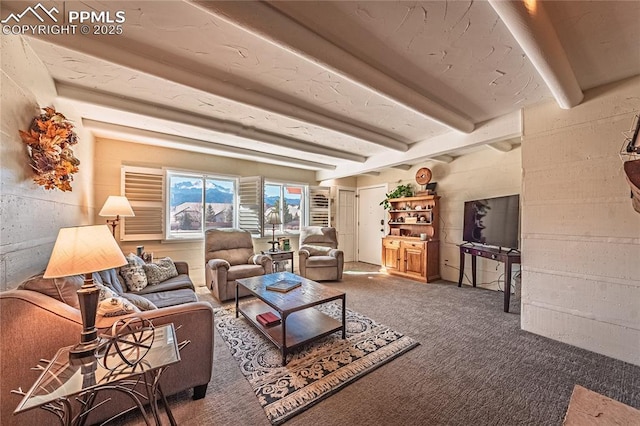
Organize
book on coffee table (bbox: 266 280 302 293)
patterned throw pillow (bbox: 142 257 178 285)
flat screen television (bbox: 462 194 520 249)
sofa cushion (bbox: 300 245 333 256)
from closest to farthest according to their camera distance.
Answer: book on coffee table (bbox: 266 280 302 293)
patterned throw pillow (bbox: 142 257 178 285)
flat screen television (bbox: 462 194 520 249)
sofa cushion (bbox: 300 245 333 256)

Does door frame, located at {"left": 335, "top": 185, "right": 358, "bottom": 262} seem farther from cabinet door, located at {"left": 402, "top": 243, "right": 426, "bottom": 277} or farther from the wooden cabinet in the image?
cabinet door, located at {"left": 402, "top": 243, "right": 426, "bottom": 277}

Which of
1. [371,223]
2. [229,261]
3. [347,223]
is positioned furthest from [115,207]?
[371,223]

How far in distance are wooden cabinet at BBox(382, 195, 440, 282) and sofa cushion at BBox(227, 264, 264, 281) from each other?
2.71 m

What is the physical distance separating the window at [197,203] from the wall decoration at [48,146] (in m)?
2.09

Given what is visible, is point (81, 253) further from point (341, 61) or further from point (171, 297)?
point (341, 61)

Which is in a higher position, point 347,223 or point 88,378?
point 347,223

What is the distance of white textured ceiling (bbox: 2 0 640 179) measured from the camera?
4.25 feet

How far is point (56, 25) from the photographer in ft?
4.55

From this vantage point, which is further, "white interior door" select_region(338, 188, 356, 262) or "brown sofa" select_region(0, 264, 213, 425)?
"white interior door" select_region(338, 188, 356, 262)

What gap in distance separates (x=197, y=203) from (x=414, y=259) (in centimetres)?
413

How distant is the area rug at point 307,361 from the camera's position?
61.2 inches

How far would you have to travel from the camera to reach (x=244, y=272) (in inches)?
128

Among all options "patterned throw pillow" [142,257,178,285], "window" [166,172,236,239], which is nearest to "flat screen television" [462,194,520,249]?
"window" [166,172,236,239]

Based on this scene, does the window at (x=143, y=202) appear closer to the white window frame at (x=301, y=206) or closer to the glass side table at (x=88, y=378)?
the white window frame at (x=301, y=206)
